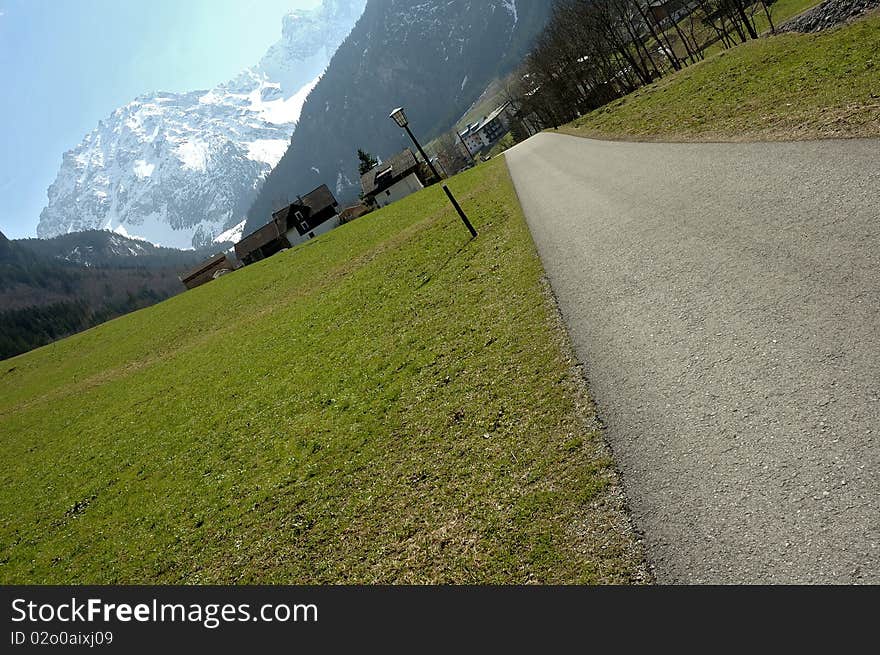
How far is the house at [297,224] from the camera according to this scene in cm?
8506

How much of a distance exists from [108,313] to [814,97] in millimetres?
231538

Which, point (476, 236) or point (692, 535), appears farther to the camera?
point (476, 236)

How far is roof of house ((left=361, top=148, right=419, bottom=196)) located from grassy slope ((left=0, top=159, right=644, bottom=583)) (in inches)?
2351

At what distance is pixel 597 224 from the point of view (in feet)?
44.5

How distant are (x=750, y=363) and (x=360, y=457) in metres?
5.80

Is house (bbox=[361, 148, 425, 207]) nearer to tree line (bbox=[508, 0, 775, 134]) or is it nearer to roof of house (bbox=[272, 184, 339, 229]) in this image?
roof of house (bbox=[272, 184, 339, 229])

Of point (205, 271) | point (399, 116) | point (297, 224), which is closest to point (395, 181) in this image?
point (297, 224)

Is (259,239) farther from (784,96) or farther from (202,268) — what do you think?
(784,96)

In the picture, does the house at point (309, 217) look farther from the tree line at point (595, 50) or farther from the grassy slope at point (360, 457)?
the grassy slope at point (360, 457)

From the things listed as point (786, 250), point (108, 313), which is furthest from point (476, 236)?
point (108, 313)

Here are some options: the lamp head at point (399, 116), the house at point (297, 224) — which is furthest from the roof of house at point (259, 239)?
the lamp head at point (399, 116)

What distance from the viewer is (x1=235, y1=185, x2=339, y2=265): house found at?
85062 millimetres

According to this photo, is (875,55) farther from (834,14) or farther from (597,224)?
(834,14)

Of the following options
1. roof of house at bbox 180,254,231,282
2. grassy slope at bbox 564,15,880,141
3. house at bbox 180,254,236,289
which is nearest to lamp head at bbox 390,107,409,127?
grassy slope at bbox 564,15,880,141
